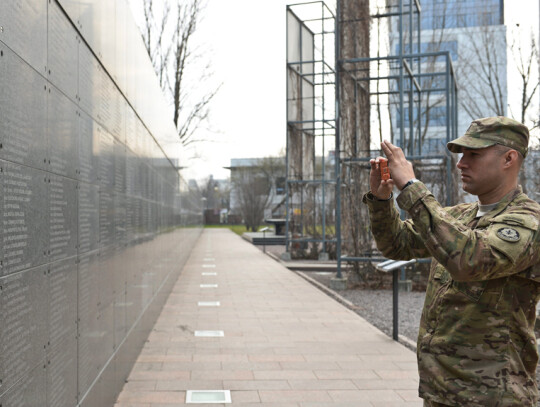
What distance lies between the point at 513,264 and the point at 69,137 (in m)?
2.37

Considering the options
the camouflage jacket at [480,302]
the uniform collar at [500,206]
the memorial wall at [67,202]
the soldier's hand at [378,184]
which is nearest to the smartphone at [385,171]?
the soldier's hand at [378,184]

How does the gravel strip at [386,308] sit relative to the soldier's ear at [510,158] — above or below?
below

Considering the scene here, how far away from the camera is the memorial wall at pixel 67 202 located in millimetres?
2338

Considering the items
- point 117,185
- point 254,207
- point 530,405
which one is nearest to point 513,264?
point 530,405

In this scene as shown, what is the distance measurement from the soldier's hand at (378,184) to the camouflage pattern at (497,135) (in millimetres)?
260

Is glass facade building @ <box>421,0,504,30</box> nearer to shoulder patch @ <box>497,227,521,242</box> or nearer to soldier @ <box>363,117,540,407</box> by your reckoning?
soldier @ <box>363,117,540,407</box>

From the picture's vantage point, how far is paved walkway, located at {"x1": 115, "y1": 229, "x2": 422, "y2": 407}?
4.99 metres

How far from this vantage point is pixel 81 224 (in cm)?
356

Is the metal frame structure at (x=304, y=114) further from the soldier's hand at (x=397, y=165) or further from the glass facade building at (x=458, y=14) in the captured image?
the soldier's hand at (x=397, y=165)

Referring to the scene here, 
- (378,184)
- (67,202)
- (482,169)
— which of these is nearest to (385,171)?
(378,184)

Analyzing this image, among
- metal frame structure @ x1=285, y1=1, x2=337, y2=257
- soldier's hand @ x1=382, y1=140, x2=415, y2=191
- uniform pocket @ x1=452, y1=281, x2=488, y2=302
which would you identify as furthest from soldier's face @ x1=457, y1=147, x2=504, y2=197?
metal frame structure @ x1=285, y1=1, x2=337, y2=257

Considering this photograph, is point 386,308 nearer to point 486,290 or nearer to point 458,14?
point 486,290

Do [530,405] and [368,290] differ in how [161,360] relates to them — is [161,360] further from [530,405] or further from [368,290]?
[368,290]

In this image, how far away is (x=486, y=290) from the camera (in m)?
2.05
